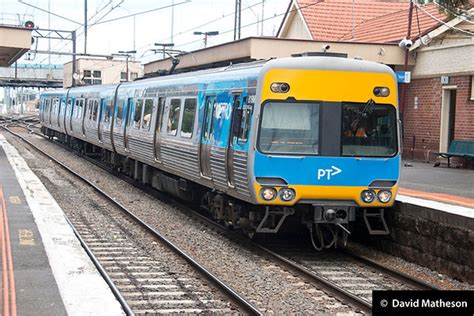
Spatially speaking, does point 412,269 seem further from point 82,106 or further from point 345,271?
point 82,106

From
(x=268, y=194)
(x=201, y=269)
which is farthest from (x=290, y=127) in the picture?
(x=201, y=269)

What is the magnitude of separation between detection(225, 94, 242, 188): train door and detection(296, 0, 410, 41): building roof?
63.7 ft

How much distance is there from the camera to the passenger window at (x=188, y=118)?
13.0m

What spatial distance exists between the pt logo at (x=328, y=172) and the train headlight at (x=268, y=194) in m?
0.66

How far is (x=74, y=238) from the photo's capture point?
10.7 metres

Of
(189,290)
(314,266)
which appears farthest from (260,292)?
(314,266)

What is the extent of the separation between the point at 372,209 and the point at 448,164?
10.8 metres

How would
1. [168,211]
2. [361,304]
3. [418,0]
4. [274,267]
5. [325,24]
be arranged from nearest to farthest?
[361,304], [274,267], [168,211], [418,0], [325,24]

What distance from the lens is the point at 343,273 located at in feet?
30.9

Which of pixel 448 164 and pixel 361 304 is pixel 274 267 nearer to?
pixel 361 304

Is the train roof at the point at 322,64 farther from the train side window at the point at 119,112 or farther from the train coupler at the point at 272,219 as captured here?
the train side window at the point at 119,112

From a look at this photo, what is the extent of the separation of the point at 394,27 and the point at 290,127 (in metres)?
18.6

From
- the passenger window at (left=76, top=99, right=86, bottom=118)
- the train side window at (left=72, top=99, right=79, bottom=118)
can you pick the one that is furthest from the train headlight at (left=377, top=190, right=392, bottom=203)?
the train side window at (left=72, top=99, right=79, bottom=118)

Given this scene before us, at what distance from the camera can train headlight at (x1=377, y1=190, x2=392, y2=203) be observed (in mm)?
10069
